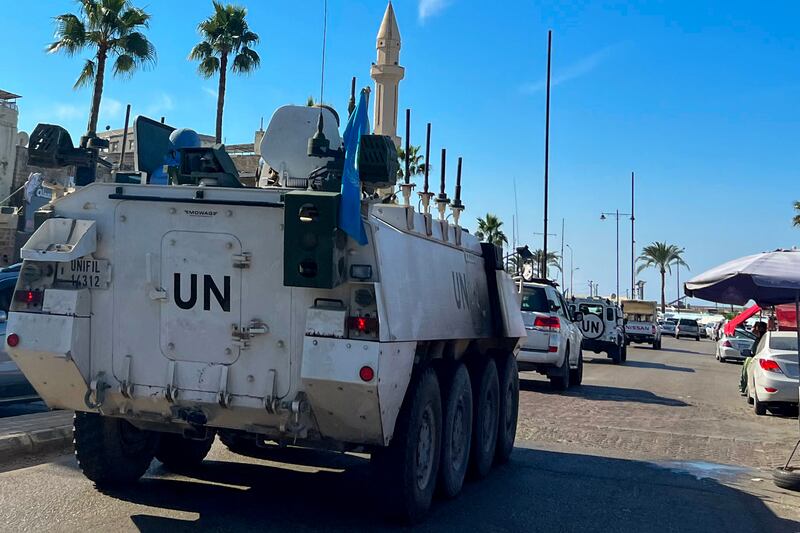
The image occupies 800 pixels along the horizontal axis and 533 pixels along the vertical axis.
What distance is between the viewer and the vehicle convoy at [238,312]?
5.55 metres

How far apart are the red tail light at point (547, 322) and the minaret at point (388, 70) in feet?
64.9


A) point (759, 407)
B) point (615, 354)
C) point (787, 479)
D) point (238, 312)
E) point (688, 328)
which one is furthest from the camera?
point (688, 328)

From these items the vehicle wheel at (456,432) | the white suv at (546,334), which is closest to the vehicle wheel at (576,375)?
the white suv at (546,334)

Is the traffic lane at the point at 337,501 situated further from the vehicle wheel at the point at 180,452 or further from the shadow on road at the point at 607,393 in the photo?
Answer: the shadow on road at the point at 607,393

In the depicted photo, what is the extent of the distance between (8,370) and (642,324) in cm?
3751

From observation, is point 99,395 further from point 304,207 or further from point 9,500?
point 304,207

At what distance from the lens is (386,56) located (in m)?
43.4

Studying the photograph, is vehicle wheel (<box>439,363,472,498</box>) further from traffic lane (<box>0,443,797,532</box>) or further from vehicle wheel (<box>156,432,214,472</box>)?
vehicle wheel (<box>156,432,214,472</box>)

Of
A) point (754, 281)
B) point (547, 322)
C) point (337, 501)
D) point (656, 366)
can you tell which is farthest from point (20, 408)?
point (656, 366)

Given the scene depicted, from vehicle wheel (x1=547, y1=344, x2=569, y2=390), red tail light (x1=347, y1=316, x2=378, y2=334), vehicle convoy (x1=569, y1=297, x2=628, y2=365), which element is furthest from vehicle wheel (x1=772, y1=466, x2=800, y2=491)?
vehicle convoy (x1=569, y1=297, x2=628, y2=365)

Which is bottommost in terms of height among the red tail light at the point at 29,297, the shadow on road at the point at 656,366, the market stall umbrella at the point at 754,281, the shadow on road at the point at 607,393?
the shadow on road at the point at 607,393

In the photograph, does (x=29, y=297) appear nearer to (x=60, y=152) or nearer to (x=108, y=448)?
(x=60, y=152)

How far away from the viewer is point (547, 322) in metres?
17.8

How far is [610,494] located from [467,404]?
64.9 inches
